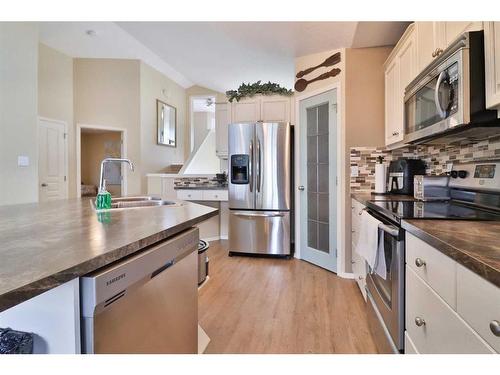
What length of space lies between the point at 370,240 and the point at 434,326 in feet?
2.53

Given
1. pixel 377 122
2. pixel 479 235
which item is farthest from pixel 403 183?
pixel 479 235

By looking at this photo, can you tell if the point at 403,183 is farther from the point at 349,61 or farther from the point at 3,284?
the point at 3,284

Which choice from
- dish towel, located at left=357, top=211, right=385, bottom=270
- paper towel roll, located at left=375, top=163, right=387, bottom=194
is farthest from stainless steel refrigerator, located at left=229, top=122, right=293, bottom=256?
dish towel, located at left=357, top=211, right=385, bottom=270

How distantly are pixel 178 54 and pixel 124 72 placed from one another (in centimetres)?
136

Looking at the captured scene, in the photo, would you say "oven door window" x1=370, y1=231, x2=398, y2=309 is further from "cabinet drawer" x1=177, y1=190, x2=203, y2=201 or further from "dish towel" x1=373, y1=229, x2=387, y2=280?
"cabinet drawer" x1=177, y1=190, x2=203, y2=201

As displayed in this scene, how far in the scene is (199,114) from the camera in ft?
32.7

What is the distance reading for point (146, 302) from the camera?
982 mm

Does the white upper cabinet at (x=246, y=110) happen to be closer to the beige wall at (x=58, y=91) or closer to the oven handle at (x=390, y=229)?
the oven handle at (x=390, y=229)

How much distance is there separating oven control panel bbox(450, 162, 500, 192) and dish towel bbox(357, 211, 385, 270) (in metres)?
0.61

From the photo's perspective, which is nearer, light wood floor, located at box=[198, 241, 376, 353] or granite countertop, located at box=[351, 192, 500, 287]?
granite countertop, located at box=[351, 192, 500, 287]

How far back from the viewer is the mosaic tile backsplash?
1815mm

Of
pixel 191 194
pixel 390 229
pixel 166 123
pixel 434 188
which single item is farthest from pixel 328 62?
pixel 166 123

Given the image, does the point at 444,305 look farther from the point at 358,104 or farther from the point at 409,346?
the point at 358,104

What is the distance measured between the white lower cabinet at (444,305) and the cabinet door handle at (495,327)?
1cm
